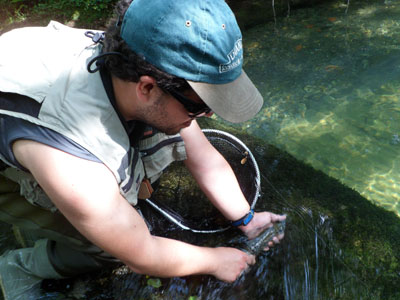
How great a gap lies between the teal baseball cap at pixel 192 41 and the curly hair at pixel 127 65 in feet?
0.08

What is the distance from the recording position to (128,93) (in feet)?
5.46

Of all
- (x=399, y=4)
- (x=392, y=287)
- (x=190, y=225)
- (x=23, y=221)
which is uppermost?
(x=23, y=221)

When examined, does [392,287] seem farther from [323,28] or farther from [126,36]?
[323,28]

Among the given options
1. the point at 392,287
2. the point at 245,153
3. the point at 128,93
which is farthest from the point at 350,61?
the point at 128,93

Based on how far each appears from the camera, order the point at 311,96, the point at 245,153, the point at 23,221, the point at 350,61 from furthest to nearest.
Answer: the point at 350,61 < the point at 311,96 < the point at 245,153 < the point at 23,221

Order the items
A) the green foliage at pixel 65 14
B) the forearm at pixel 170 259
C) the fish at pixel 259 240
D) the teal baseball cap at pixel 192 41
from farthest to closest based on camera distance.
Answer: the green foliage at pixel 65 14, the fish at pixel 259 240, the forearm at pixel 170 259, the teal baseball cap at pixel 192 41

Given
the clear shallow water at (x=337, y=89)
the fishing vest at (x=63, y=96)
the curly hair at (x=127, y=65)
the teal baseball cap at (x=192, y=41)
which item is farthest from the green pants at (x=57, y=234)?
the clear shallow water at (x=337, y=89)

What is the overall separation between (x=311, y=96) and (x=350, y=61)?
1.10 m

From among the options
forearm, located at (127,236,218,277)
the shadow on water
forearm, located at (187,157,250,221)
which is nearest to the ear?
forearm, located at (127,236,218,277)

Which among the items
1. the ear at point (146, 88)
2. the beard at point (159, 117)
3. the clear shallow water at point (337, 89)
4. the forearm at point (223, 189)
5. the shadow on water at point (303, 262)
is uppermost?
the ear at point (146, 88)

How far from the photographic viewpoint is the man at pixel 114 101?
1476mm

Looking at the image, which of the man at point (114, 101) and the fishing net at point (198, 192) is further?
the fishing net at point (198, 192)

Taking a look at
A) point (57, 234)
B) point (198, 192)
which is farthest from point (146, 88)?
point (198, 192)

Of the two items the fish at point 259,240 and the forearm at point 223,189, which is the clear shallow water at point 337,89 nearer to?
the fish at point 259,240
